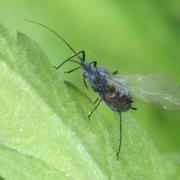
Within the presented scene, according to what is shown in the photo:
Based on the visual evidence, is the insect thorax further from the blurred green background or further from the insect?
the blurred green background

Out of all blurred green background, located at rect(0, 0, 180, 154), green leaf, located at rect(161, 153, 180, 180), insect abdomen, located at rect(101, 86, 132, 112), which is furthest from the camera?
blurred green background, located at rect(0, 0, 180, 154)

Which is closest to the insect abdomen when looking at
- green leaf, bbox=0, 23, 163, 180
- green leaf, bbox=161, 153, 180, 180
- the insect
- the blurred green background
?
the insect

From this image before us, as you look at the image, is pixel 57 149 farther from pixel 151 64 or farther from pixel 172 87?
pixel 151 64

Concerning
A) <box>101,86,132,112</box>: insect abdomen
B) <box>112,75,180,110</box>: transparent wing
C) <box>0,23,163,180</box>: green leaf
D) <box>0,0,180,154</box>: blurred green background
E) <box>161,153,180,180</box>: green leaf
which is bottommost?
<box>0,23,163,180</box>: green leaf

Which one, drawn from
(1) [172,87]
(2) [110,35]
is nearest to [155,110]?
(2) [110,35]

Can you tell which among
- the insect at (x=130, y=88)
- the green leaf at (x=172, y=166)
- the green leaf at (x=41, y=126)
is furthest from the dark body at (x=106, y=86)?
the green leaf at (x=41, y=126)

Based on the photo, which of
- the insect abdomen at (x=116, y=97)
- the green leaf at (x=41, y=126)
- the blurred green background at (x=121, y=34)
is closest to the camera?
the green leaf at (x=41, y=126)

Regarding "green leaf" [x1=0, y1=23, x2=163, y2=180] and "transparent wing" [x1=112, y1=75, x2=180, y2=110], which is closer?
"green leaf" [x1=0, y1=23, x2=163, y2=180]

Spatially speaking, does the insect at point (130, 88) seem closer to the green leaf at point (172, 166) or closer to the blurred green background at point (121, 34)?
the green leaf at point (172, 166)
